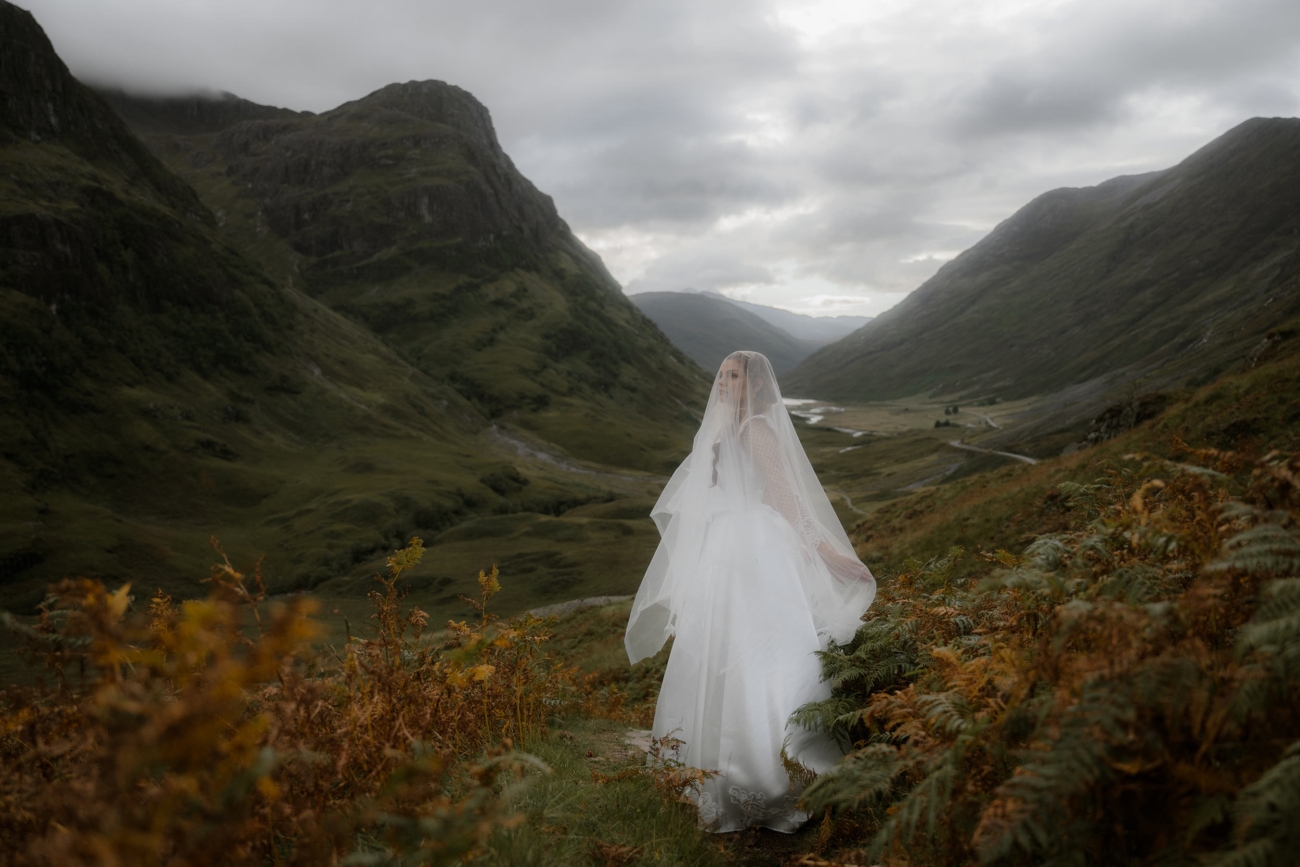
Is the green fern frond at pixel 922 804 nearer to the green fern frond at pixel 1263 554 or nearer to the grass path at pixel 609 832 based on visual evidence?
the green fern frond at pixel 1263 554

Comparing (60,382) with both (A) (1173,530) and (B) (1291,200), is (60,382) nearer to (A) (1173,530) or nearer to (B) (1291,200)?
Result: (A) (1173,530)

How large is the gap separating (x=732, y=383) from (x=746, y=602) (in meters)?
2.50

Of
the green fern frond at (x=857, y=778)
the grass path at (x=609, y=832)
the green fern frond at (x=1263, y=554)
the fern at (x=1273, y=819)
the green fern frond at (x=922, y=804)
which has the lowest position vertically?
the grass path at (x=609, y=832)

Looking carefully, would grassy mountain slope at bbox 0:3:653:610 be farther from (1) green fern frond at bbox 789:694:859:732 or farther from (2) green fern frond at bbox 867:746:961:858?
(2) green fern frond at bbox 867:746:961:858

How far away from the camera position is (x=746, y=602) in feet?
22.1

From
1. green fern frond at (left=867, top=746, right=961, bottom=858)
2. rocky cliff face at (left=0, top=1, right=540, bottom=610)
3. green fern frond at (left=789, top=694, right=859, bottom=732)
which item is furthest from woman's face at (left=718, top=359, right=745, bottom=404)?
rocky cliff face at (left=0, top=1, right=540, bottom=610)

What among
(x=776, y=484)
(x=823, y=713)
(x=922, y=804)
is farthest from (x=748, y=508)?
(x=922, y=804)

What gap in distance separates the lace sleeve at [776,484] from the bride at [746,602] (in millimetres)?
12

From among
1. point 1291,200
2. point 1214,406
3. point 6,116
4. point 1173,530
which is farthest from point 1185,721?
point 1291,200

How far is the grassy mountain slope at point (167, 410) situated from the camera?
69.6 m

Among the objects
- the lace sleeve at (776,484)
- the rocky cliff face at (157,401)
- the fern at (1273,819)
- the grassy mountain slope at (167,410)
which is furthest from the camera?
the rocky cliff face at (157,401)

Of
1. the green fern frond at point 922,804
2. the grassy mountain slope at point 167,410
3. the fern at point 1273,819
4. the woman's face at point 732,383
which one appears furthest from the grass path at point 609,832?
the grassy mountain slope at point 167,410

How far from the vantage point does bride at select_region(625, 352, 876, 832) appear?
604 cm

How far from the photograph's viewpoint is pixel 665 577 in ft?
25.2
